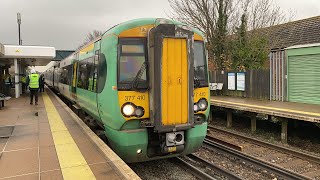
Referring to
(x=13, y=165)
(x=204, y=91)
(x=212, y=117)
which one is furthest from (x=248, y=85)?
(x=13, y=165)

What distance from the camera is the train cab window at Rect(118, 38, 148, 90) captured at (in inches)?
221

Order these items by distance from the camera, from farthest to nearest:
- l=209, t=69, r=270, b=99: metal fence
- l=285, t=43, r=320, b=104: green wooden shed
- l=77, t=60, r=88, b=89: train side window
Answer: l=209, t=69, r=270, b=99: metal fence, l=285, t=43, r=320, b=104: green wooden shed, l=77, t=60, r=88, b=89: train side window

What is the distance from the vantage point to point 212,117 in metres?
15.3

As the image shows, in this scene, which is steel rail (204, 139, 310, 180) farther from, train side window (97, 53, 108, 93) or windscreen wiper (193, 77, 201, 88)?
train side window (97, 53, 108, 93)

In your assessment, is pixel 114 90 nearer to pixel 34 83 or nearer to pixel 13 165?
pixel 13 165

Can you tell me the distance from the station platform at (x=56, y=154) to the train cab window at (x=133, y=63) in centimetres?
135

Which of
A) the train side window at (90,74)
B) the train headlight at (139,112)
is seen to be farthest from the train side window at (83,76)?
the train headlight at (139,112)

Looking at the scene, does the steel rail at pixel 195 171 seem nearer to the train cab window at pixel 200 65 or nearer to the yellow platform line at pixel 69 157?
the train cab window at pixel 200 65

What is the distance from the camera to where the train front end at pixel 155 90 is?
5.47m

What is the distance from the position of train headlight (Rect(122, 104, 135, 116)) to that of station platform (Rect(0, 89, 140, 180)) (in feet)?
2.50

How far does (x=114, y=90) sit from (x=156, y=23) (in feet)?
5.02

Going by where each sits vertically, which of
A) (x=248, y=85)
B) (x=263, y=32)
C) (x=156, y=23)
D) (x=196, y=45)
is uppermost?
(x=263, y=32)

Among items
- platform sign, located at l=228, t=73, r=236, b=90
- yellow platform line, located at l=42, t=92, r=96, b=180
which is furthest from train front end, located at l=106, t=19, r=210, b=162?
platform sign, located at l=228, t=73, r=236, b=90

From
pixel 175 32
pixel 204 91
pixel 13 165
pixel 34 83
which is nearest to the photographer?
pixel 13 165
